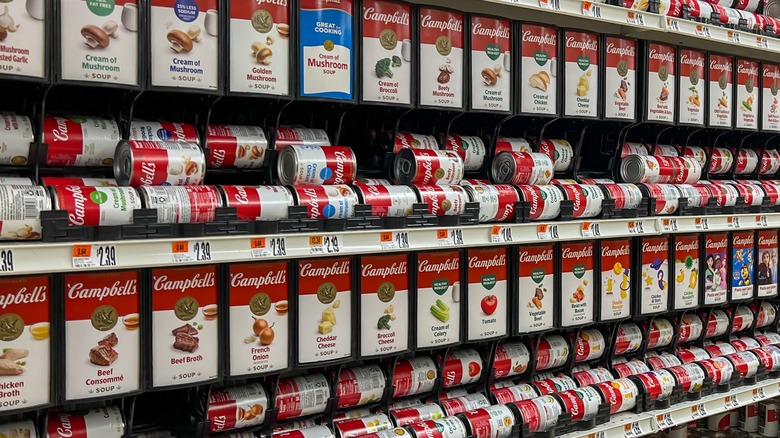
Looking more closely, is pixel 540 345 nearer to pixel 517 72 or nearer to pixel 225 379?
pixel 517 72

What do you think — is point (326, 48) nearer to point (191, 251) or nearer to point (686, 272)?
point (191, 251)

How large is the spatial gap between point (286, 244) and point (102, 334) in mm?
493

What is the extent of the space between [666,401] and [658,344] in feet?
1.09

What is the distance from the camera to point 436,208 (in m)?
2.25

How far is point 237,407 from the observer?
206cm

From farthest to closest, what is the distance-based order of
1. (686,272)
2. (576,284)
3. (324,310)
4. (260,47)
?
(686,272) → (576,284) → (324,310) → (260,47)

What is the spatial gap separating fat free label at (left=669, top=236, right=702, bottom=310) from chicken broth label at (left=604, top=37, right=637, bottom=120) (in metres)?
0.60

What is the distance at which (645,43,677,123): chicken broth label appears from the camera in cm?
293

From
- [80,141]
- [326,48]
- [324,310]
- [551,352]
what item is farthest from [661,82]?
[80,141]

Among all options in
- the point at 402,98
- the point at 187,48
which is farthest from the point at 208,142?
the point at 402,98

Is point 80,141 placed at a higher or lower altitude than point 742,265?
higher

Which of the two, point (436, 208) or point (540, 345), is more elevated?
point (436, 208)

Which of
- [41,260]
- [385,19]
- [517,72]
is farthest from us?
[517,72]

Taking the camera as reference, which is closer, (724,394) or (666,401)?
(666,401)
